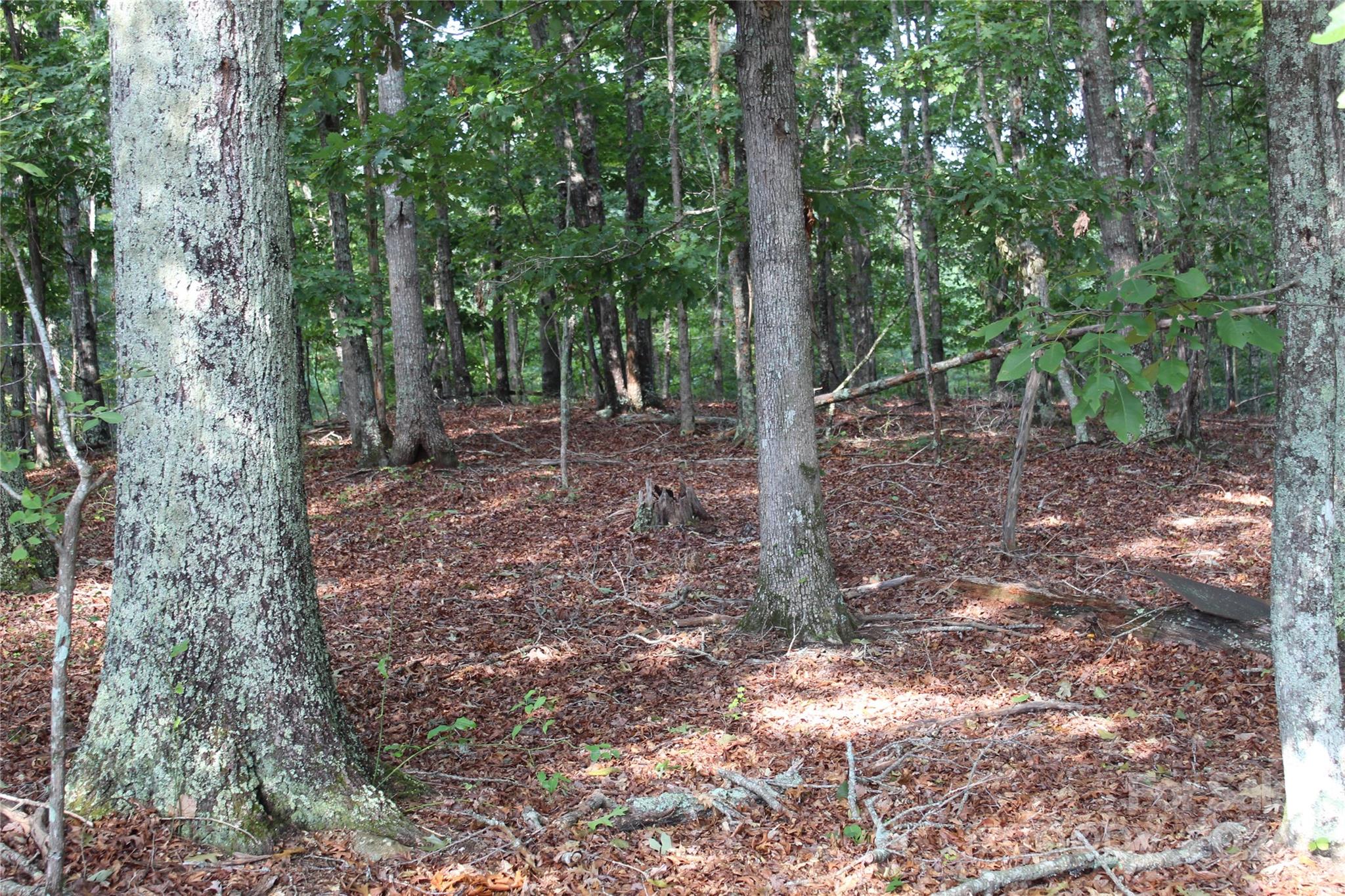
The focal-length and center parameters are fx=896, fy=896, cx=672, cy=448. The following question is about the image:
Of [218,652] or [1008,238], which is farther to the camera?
[1008,238]

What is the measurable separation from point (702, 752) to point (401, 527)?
18.4 ft

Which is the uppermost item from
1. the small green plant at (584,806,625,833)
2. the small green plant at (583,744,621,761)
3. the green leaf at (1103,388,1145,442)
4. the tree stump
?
the green leaf at (1103,388,1145,442)

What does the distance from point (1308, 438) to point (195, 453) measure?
418 centimetres

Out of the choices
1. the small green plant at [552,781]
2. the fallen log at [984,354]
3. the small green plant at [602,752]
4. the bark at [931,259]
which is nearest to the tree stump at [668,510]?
the fallen log at [984,354]

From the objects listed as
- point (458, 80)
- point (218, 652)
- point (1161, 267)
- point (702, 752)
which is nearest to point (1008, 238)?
point (1161, 267)

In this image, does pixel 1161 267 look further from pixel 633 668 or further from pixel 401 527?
pixel 401 527

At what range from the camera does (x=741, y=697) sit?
17.5 feet

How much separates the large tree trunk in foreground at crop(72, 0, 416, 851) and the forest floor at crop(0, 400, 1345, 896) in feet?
0.77

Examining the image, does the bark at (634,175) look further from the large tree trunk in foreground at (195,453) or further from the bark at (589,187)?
the large tree trunk in foreground at (195,453)

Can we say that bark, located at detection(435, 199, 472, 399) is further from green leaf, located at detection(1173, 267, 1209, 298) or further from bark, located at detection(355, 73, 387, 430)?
green leaf, located at detection(1173, 267, 1209, 298)

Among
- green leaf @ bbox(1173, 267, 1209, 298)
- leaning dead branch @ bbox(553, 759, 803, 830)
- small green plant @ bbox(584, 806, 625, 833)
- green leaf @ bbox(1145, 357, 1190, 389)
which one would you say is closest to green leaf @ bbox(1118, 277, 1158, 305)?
green leaf @ bbox(1173, 267, 1209, 298)

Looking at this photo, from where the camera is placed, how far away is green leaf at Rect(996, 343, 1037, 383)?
294cm

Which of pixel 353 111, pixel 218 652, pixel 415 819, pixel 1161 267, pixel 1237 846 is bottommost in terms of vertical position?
pixel 1237 846

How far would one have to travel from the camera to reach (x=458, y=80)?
9930 millimetres
